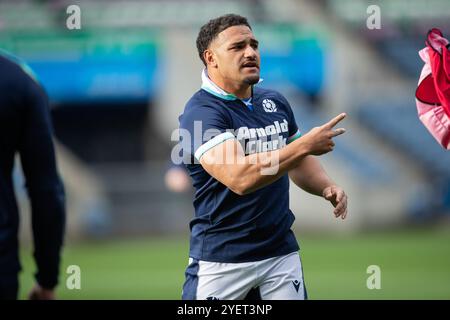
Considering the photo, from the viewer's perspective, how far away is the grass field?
453 inches

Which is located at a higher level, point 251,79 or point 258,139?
point 251,79

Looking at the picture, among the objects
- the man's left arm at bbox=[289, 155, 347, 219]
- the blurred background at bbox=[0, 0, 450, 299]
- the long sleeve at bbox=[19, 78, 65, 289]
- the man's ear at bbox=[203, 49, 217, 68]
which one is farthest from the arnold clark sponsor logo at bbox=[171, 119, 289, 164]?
the blurred background at bbox=[0, 0, 450, 299]

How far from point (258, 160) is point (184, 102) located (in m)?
19.2

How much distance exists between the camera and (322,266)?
14609mm

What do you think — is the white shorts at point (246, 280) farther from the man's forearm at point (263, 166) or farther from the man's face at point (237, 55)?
the man's face at point (237, 55)

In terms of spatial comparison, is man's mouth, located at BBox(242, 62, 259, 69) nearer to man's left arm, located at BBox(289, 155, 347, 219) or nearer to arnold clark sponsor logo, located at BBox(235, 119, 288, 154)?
arnold clark sponsor logo, located at BBox(235, 119, 288, 154)

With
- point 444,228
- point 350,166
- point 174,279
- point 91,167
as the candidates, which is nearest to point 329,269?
point 174,279

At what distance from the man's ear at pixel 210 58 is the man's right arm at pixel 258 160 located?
0.69 metres

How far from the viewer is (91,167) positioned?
925 inches

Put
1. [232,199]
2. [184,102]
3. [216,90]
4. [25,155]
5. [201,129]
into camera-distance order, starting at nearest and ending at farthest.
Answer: [25,155] → [201,129] → [232,199] → [216,90] → [184,102]

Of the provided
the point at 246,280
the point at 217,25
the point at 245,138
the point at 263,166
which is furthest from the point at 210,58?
the point at 246,280

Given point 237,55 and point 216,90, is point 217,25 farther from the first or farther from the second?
point 216,90
